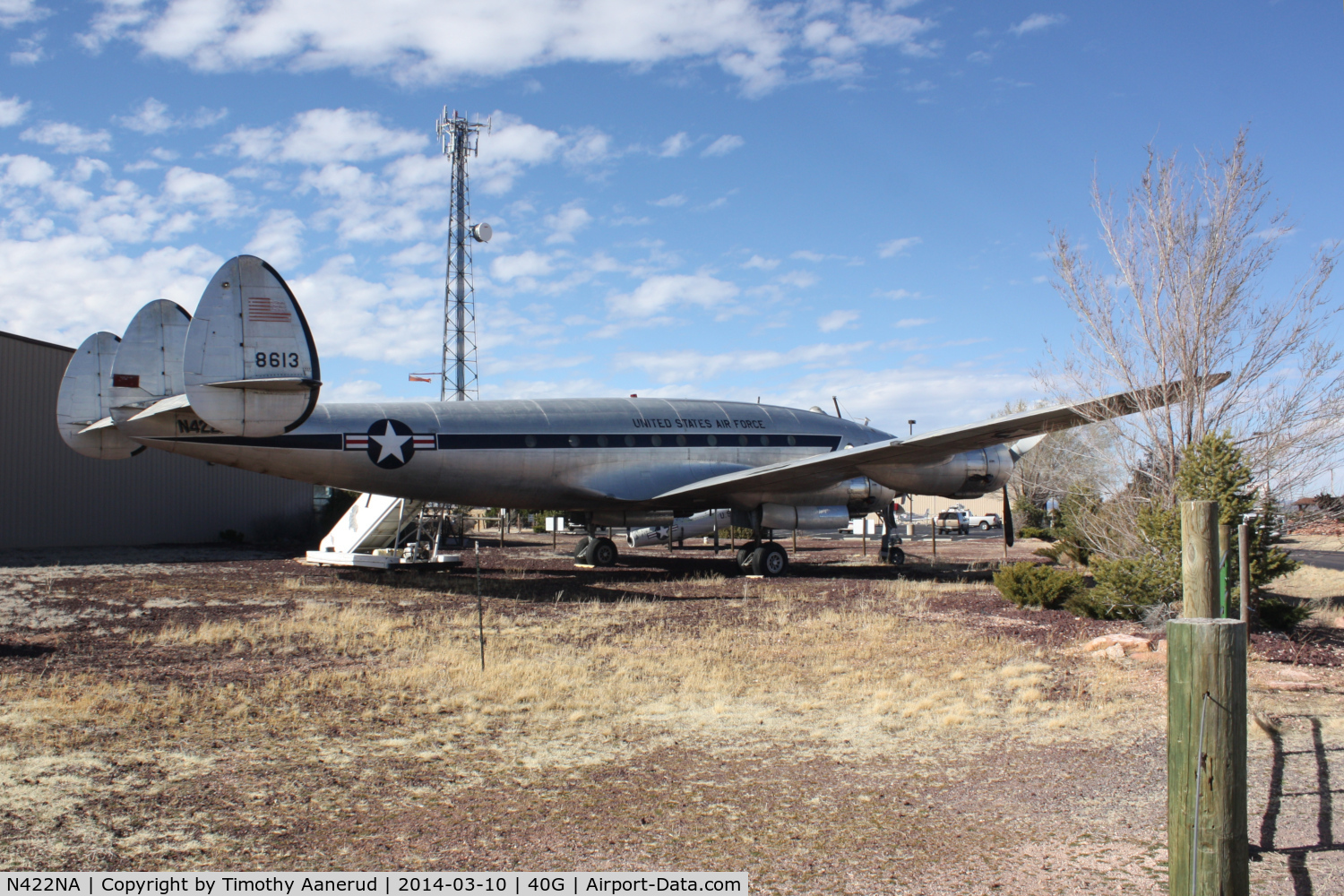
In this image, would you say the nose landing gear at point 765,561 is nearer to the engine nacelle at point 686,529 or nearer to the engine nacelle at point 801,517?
the engine nacelle at point 801,517

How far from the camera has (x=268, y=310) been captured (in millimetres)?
13500

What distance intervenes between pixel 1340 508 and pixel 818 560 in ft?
53.0

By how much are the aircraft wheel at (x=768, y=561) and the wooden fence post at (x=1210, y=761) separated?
16541mm

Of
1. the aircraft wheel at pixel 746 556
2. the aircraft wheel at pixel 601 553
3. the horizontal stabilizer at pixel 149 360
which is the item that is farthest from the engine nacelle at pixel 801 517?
the horizontal stabilizer at pixel 149 360

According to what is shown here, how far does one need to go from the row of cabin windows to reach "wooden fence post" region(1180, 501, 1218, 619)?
1506 centimetres

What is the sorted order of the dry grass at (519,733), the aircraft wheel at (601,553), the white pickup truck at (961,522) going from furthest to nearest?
the white pickup truck at (961,522)
the aircraft wheel at (601,553)
the dry grass at (519,733)

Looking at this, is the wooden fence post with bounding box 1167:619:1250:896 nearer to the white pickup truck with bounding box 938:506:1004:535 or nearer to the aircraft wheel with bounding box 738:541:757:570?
the aircraft wheel with bounding box 738:541:757:570

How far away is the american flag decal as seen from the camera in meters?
13.4

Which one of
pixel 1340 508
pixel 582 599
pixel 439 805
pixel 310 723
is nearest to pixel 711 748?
pixel 439 805

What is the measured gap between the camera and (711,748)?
Answer: 643 cm

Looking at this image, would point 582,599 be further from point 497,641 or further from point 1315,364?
point 1315,364

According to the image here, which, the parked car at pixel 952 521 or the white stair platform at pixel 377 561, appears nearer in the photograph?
the white stair platform at pixel 377 561

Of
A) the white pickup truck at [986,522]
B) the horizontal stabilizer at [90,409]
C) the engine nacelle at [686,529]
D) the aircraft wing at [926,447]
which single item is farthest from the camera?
the white pickup truck at [986,522]

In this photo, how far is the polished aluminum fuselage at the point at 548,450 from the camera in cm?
1585
